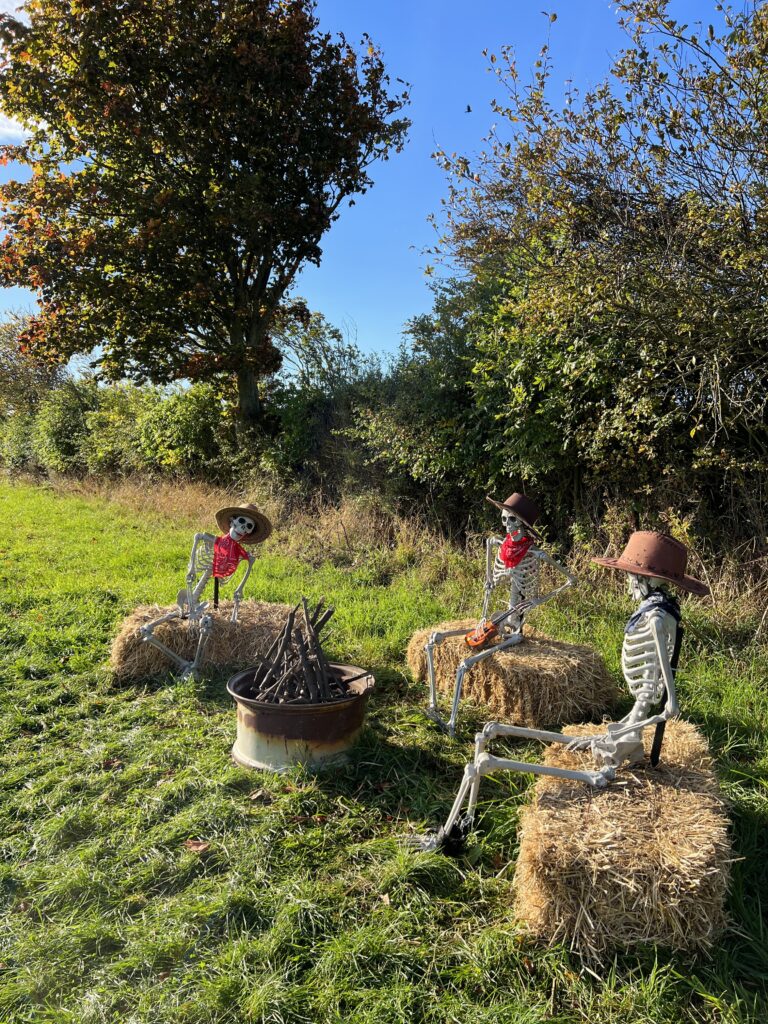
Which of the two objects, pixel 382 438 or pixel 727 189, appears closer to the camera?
pixel 727 189

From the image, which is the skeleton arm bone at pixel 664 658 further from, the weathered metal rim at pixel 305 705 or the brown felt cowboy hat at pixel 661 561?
the weathered metal rim at pixel 305 705

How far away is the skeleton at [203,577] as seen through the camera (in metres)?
5.37

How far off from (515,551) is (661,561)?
175 centimetres

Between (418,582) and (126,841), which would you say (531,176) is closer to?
(418,582)

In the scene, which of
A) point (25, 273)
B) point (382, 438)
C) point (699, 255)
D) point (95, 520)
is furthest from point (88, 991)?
point (25, 273)

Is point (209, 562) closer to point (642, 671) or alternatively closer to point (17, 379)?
point (642, 671)

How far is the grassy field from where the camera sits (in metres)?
2.41

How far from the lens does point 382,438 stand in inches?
365

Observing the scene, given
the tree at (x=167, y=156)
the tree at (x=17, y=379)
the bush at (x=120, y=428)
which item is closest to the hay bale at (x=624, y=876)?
the tree at (x=167, y=156)

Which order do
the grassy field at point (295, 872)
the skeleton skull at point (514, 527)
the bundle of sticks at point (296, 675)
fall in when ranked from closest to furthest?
the grassy field at point (295, 872) → the bundle of sticks at point (296, 675) → the skeleton skull at point (514, 527)

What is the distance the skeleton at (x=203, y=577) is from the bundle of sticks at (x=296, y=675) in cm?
117

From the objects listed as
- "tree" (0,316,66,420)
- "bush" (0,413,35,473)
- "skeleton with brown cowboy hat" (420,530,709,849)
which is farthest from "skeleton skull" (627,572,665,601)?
"tree" (0,316,66,420)

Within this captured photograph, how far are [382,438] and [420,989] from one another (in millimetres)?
7465

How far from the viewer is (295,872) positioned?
308 cm
